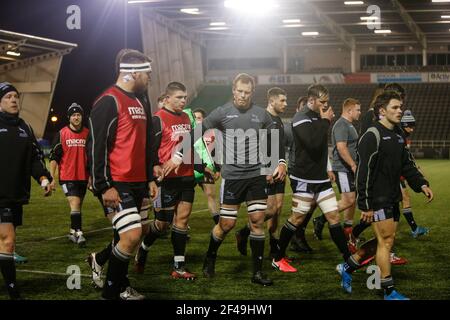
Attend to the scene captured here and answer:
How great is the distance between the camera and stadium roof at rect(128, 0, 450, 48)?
39.2m

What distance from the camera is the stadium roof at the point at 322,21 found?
3919cm

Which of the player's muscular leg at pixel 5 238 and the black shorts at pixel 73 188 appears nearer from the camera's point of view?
the player's muscular leg at pixel 5 238

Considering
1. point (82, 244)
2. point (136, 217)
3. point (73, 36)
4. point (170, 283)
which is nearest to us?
point (136, 217)

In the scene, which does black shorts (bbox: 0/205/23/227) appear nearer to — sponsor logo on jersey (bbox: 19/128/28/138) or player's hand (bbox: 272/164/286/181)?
sponsor logo on jersey (bbox: 19/128/28/138)

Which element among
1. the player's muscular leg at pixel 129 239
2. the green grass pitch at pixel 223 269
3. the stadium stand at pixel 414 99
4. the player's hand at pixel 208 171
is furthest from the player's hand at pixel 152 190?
the stadium stand at pixel 414 99

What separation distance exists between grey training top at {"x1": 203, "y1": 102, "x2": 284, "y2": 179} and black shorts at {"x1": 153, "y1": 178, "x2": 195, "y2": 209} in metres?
0.60

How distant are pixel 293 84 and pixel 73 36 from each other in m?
16.5

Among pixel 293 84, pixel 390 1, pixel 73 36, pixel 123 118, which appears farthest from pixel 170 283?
pixel 293 84

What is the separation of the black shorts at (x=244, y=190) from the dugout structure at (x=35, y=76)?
1410 inches

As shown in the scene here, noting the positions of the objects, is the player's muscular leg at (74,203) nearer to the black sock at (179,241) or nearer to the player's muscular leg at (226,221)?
the black sock at (179,241)

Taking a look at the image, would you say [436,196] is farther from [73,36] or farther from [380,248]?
[73,36]

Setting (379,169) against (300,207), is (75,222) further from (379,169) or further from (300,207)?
(379,169)

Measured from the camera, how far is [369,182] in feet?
21.1

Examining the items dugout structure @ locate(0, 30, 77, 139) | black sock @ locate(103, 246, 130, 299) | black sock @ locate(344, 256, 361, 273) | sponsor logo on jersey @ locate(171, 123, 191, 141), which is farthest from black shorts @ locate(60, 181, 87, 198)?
dugout structure @ locate(0, 30, 77, 139)
